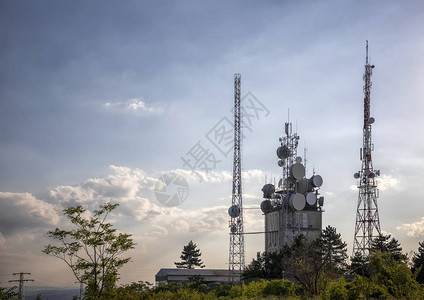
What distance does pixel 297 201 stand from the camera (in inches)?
2820

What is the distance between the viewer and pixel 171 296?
24875 mm

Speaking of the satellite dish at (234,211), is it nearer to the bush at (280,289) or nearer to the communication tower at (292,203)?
the communication tower at (292,203)

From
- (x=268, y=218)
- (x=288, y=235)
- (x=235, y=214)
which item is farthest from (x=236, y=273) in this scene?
(x=268, y=218)

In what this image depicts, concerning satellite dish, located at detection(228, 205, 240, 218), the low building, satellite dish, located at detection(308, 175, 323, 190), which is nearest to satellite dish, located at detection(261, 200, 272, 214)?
satellite dish, located at detection(308, 175, 323, 190)

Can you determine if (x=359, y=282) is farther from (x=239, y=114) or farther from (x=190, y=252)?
(x=190, y=252)

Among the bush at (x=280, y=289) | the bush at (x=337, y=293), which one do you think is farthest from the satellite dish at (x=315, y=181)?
the bush at (x=337, y=293)

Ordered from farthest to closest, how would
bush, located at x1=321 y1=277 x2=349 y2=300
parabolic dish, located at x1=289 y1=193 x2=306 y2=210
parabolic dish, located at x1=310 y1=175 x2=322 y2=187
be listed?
parabolic dish, located at x1=310 y1=175 x2=322 y2=187, parabolic dish, located at x1=289 y1=193 x2=306 y2=210, bush, located at x1=321 y1=277 x2=349 y2=300

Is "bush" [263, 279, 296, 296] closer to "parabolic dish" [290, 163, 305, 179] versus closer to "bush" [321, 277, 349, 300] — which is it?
"bush" [321, 277, 349, 300]

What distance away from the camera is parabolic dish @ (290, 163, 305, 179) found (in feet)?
239

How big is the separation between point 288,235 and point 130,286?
167ft

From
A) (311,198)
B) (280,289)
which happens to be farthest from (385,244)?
(280,289)

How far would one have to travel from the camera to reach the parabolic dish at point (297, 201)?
71.4m

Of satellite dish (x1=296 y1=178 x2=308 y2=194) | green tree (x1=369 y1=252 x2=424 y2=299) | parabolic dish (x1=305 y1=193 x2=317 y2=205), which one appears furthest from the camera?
satellite dish (x1=296 y1=178 x2=308 y2=194)

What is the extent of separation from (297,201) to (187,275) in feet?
71.0
